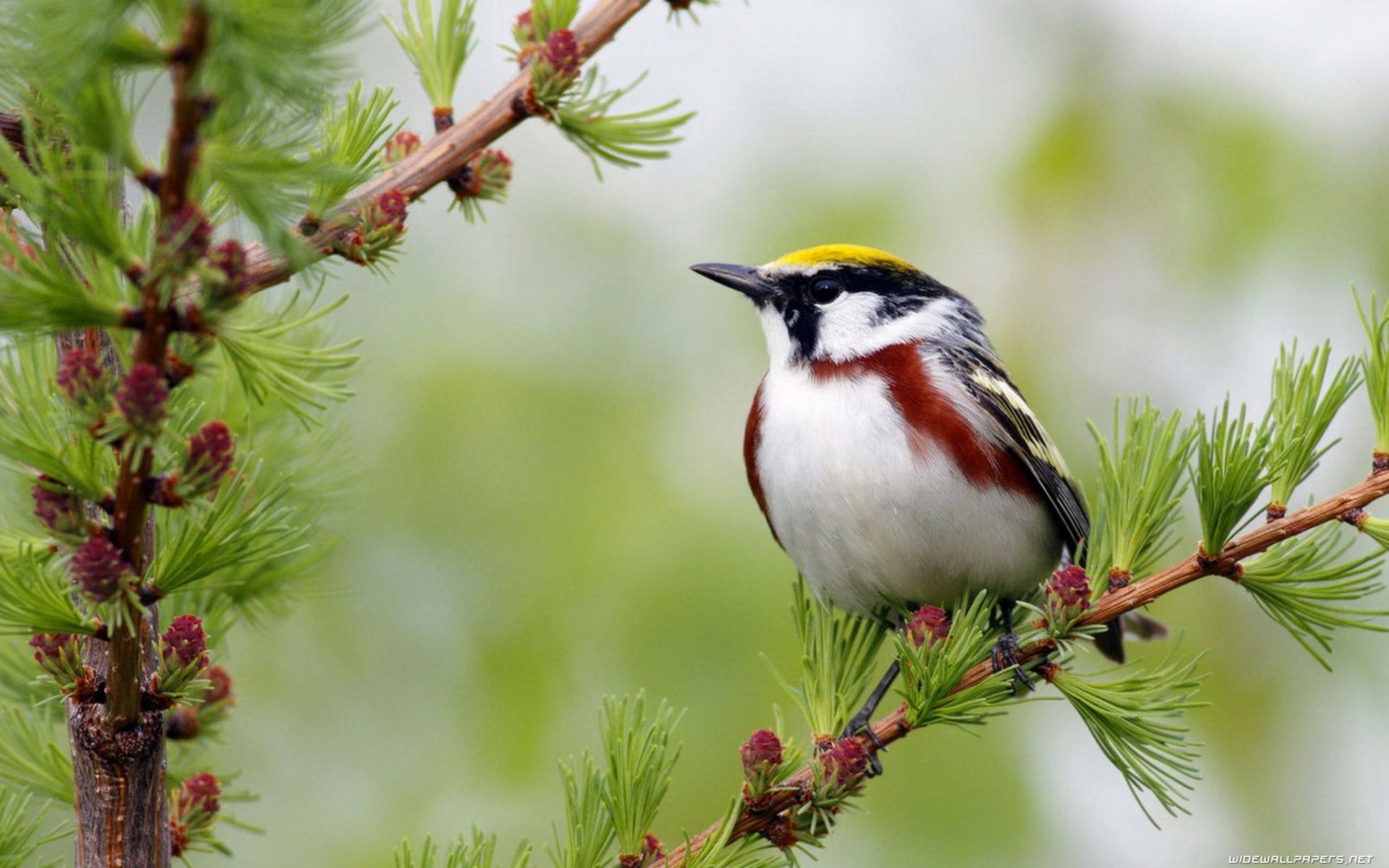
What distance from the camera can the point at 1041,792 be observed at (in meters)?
3.25

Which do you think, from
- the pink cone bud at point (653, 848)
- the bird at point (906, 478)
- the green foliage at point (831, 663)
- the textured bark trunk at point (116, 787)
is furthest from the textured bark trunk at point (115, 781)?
the bird at point (906, 478)

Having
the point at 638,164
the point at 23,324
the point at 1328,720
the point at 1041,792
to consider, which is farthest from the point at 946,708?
the point at 1328,720

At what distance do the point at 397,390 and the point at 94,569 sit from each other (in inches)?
82.2

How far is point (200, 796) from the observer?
174 centimetres

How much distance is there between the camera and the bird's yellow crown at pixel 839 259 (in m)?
3.15

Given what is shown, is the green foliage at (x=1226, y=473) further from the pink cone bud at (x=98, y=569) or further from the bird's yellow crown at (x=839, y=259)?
the bird's yellow crown at (x=839, y=259)

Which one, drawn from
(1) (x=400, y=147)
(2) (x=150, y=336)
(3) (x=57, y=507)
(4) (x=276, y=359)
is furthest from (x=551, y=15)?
(3) (x=57, y=507)

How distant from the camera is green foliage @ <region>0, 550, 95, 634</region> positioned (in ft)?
4.38

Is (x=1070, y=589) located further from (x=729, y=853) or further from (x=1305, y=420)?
(x=729, y=853)

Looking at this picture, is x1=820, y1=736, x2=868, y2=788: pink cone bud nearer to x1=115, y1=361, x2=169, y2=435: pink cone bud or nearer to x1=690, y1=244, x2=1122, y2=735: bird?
x1=690, y1=244, x2=1122, y2=735: bird

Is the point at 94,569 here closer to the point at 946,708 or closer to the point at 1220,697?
the point at 946,708

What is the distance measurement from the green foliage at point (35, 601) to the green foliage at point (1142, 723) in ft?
4.30

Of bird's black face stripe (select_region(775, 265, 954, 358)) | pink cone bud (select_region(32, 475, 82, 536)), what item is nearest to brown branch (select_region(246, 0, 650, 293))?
pink cone bud (select_region(32, 475, 82, 536))

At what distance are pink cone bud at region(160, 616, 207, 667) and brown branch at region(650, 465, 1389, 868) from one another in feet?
2.07
